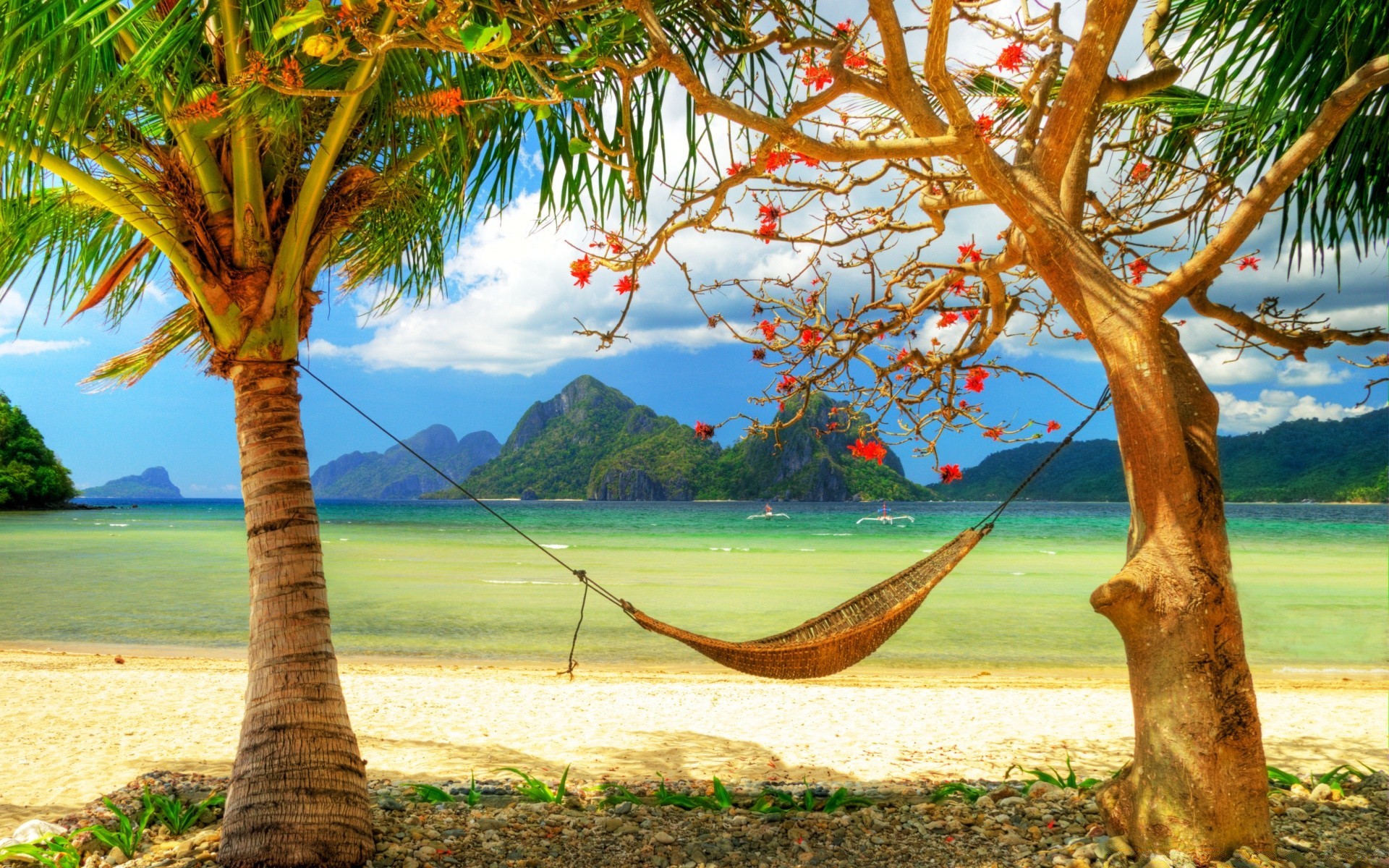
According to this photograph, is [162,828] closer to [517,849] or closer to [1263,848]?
[517,849]

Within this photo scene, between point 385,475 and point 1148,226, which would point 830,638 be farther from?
point 385,475

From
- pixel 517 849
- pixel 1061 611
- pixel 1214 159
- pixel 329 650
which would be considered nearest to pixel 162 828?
pixel 329 650

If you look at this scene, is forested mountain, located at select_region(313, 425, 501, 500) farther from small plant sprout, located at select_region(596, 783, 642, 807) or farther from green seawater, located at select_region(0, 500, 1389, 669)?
small plant sprout, located at select_region(596, 783, 642, 807)

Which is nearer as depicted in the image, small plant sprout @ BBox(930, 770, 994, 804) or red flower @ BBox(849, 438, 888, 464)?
small plant sprout @ BBox(930, 770, 994, 804)

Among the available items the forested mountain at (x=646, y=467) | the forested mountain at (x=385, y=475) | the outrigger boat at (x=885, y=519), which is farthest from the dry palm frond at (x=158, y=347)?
the forested mountain at (x=385, y=475)

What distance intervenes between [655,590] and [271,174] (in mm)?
9360

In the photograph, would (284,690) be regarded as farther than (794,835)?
No

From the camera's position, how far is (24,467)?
2894 cm

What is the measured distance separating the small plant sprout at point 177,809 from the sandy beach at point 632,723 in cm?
69

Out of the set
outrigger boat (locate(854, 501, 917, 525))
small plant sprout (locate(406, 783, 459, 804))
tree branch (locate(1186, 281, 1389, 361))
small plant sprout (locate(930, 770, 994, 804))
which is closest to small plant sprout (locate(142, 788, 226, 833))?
small plant sprout (locate(406, 783, 459, 804))

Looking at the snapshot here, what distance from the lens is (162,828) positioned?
6.89ft

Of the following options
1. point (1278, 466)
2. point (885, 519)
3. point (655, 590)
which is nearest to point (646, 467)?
point (885, 519)

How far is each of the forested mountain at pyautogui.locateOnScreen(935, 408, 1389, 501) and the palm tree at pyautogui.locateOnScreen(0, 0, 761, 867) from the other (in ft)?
102

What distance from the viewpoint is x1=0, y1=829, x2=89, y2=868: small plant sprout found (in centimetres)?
186
